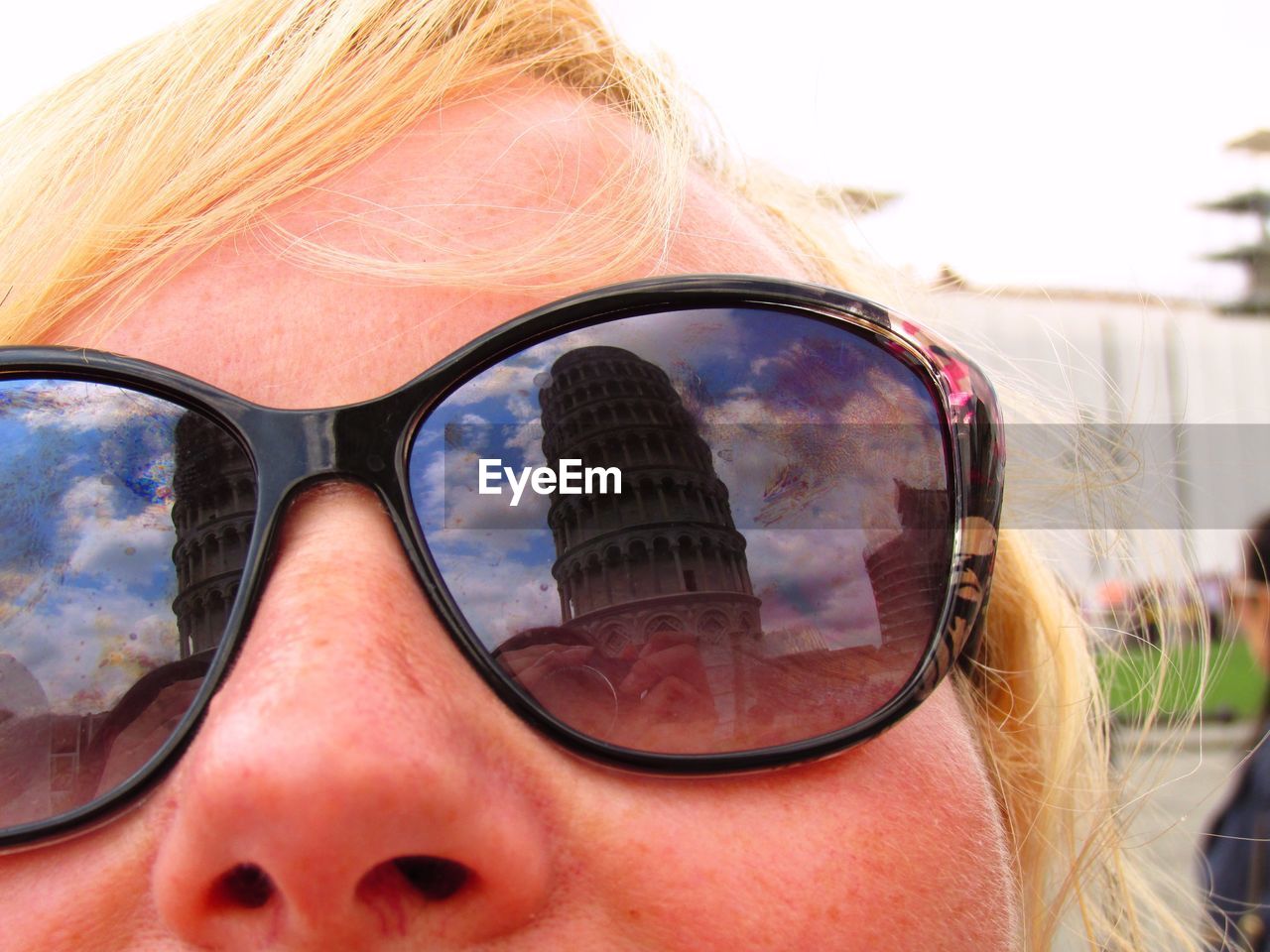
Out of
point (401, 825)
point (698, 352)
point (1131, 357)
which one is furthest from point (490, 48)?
point (1131, 357)

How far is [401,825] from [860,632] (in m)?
0.40

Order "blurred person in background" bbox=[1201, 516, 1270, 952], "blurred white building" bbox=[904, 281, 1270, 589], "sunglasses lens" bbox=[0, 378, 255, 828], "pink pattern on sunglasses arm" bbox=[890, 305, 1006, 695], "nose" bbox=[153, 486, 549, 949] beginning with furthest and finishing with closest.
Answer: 1. "blurred person in background" bbox=[1201, 516, 1270, 952]
2. "blurred white building" bbox=[904, 281, 1270, 589]
3. "pink pattern on sunglasses arm" bbox=[890, 305, 1006, 695]
4. "sunglasses lens" bbox=[0, 378, 255, 828]
5. "nose" bbox=[153, 486, 549, 949]

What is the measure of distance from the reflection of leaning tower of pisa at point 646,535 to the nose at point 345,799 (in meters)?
0.13

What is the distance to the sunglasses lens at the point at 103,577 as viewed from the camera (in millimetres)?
696

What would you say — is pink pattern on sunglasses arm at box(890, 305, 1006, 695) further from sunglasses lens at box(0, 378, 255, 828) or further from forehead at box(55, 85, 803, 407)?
sunglasses lens at box(0, 378, 255, 828)

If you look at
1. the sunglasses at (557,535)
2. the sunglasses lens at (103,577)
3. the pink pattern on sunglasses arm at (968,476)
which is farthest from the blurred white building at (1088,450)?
the sunglasses lens at (103,577)

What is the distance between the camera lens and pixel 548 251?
0.85 metres

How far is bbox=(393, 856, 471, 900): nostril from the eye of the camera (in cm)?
63

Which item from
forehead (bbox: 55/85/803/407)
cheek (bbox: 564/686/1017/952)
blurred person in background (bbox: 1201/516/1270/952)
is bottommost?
blurred person in background (bbox: 1201/516/1270/952)

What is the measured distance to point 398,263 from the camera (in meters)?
0.82

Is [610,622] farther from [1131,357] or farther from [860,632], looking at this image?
[1131,357]

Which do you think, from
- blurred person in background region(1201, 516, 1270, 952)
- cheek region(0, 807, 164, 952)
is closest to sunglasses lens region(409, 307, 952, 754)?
cheek region(0, 807, 164, 952)

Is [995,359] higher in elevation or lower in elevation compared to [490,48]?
lower
